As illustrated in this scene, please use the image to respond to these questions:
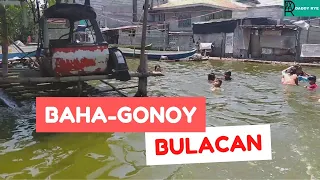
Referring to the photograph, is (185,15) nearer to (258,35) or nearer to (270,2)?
(270,2)

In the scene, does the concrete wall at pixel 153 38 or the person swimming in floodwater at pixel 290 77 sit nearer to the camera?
the person swimming in floodwater at pixel 290 77

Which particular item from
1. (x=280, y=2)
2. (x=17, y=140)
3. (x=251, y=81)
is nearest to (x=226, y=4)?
(x=280, y=2)

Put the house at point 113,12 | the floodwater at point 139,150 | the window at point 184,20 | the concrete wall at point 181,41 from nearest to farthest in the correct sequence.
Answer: the floodwater at point 139,150 → the concrete wall at point 181,41 → the window at point 184,20 → the house at point 113,12

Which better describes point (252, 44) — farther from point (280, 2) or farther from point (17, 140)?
point (17, 140)

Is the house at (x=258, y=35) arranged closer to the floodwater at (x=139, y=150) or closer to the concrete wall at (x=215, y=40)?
the concrete wall at (x=215, y=40)

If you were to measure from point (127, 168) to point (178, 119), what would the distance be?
51.5 inches

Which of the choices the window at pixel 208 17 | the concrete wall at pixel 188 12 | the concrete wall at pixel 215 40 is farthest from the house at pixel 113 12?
the concrete wall at pixel 215 40

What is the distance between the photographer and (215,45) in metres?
33.5

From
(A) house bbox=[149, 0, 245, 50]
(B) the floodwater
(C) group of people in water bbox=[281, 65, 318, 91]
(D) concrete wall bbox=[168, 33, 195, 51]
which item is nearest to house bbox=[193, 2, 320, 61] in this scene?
(D) concrete wall bbox=[168, 33, 195, 51]

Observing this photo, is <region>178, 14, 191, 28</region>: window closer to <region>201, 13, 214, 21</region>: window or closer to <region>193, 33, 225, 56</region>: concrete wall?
<region>201, 13, 214, 21</region>: window

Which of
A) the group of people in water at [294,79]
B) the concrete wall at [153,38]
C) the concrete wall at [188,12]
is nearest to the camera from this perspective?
the group of people in water at [294,79]

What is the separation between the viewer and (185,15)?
129 ft

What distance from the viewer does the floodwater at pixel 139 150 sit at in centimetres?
621

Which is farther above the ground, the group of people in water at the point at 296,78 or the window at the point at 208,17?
the window at the point at 208,17
